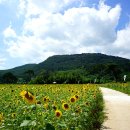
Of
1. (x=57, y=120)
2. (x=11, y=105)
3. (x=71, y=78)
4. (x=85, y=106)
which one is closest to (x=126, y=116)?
(x=85, y=106)

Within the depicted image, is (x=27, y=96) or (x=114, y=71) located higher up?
(x=114, y=71)

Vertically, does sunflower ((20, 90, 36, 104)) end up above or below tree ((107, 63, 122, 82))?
below

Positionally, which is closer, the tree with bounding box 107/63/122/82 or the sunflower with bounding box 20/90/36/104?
the sunflower with bounding box 20/90/36/104

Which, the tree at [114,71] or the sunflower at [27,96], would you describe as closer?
the sunflower at [27,96]

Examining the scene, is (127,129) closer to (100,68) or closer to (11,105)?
(11,105)

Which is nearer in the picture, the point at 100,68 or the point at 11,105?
the point at 11,105

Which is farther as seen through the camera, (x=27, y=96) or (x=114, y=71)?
(x=114, y=71)

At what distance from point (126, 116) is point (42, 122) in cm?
845

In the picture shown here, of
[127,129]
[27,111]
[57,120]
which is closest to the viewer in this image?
[57,120]

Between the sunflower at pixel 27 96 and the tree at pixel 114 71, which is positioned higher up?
the tree at pixel 114 71

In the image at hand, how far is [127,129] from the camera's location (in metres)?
11.5

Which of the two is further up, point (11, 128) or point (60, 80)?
point (60, 80)

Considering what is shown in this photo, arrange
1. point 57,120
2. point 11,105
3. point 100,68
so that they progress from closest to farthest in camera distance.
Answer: point 57,120
point 11,105
point 100,68

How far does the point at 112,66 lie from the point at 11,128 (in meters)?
141
